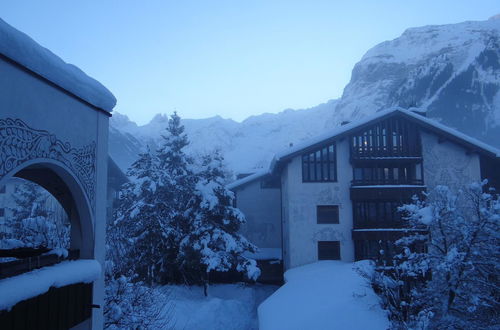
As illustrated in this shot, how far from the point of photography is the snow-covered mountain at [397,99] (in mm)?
102938

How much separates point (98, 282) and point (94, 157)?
2.15m

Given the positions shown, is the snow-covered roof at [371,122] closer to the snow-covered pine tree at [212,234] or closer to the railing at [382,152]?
the railing at [382,152]

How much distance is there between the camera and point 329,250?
24.4 metres

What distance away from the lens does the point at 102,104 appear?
624 centimetres

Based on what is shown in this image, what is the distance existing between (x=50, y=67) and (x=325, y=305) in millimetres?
13978

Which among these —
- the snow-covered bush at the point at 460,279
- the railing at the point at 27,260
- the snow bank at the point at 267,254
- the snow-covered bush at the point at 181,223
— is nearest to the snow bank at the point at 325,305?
the snow-covered bush at the point at 460,279

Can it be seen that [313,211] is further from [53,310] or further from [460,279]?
[53,310]

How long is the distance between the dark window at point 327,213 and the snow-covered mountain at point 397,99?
72.2 meters

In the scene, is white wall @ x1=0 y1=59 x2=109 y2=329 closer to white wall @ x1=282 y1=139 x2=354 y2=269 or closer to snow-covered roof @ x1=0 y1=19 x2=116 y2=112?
snow-covered roof @ x1=0 y1=19 x2=116 y2=112

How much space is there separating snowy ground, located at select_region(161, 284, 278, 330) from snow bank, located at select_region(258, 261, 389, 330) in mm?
3471

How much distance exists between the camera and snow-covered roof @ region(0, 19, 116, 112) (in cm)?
408

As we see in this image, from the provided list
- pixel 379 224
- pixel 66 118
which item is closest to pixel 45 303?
pixel 66 118

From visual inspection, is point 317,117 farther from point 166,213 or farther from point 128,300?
point 128,300

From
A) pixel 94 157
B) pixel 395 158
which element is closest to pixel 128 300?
pixel 94 157
